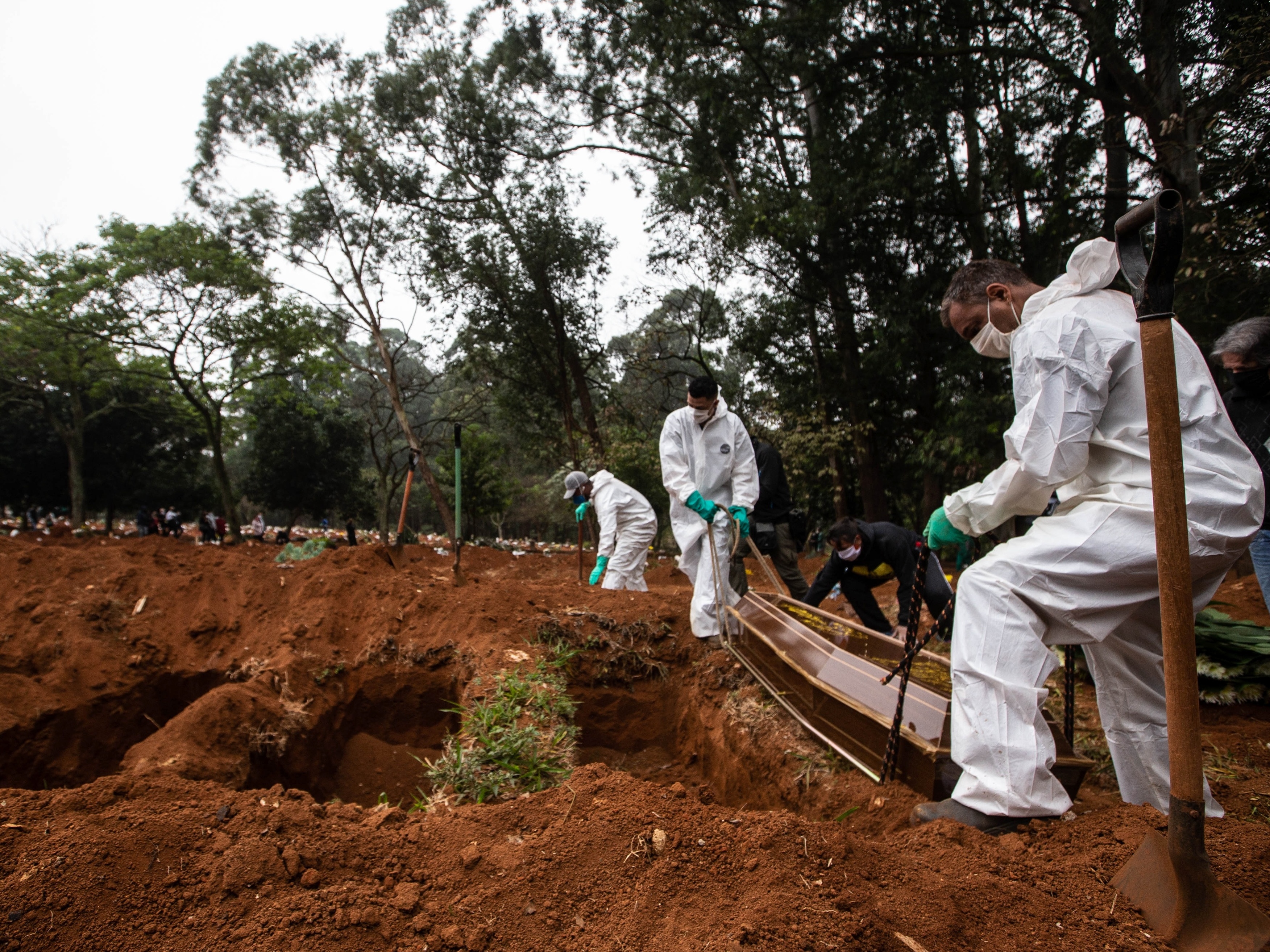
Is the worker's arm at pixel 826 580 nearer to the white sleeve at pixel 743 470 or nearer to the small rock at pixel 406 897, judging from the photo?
the white sleeve at pixel 743 470

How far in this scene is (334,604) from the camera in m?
→ 5.80

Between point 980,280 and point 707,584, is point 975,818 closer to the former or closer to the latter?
point 980,280

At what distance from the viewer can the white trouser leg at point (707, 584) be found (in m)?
4.88

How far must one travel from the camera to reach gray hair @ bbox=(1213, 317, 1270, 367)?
10.3 ft

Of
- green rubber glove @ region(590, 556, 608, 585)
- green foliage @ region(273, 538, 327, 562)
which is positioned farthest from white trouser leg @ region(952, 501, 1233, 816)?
green foliage @ region(273, 538, 327, 562)

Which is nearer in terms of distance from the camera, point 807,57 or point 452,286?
point 807,57

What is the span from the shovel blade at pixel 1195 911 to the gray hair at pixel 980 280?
177cm

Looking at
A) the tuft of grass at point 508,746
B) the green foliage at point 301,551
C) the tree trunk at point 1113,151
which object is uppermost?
the tree trunk at point 1113,151

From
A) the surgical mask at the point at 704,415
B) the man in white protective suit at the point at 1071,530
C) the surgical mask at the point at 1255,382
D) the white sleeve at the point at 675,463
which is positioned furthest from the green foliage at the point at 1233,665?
the surgical mask at the point at 704,415

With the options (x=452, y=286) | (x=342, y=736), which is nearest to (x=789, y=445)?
(x=452, y=286)

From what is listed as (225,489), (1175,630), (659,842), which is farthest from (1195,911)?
(225,489)

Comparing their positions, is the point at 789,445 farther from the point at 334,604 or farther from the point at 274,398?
the point at 274,398

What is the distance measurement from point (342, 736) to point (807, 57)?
948 cm

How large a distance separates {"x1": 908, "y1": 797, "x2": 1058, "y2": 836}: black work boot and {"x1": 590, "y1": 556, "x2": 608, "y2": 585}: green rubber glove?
18.1ft
